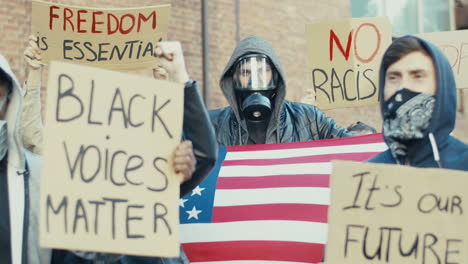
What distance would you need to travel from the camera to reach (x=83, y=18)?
5.31m

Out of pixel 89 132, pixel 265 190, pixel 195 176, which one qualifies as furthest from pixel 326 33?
pixel 89 132

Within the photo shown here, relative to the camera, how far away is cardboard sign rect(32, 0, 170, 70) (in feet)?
17.2

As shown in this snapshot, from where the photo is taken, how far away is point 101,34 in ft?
17.6

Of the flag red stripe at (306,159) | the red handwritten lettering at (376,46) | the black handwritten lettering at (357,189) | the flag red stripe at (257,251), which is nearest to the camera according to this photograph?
the black handwritten lettering at (357,189)

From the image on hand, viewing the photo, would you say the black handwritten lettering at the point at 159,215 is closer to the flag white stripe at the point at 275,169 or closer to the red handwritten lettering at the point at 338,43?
the flag white stripe at the point at 275,169

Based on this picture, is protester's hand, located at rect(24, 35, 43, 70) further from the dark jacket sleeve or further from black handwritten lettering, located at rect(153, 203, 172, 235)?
black handwritten lettering, located at rect(153, 203, 172, 235)

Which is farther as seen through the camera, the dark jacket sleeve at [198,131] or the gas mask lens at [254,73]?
the gas mask lens at [254,73]

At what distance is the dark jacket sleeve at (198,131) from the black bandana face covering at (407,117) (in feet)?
2.14

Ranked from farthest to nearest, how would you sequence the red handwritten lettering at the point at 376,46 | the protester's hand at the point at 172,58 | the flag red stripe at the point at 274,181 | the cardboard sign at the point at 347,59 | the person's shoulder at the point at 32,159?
1. the red handwritten lettering at the point at 376,46
2. the cardboard sign at the point at 347,59
3. the flag red stripe at the point at 274,181
4. the person's shoulder at the point at 32,159
5. the protester's hand at the point at 172,58

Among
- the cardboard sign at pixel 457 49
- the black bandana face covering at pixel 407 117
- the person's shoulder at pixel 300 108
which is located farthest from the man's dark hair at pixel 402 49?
the cardboard sign at pixel 457 49

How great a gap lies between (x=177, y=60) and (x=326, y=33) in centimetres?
329

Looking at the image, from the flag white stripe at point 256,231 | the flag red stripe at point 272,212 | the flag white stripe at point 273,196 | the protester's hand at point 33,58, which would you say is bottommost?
the flag white stripe at point 256,231

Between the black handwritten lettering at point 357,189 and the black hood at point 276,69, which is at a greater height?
the black hood at point 276,69

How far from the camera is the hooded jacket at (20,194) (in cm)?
316
